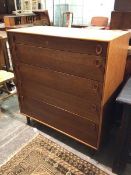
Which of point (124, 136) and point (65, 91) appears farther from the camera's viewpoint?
point (65, 91)

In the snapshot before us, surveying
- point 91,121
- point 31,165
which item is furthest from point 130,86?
point 31,165

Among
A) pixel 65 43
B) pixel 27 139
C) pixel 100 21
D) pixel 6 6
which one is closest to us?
pixel 65 43

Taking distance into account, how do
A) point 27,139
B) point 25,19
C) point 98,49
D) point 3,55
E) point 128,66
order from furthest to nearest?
point 25,19 < point 3,55 < point 27,139 < point 128,66 < point 98,49

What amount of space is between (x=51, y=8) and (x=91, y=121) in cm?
534

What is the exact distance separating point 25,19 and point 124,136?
9.26 ft

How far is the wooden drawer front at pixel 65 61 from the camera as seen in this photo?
1131 millimetres

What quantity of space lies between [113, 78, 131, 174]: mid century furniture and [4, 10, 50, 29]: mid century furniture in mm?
2274

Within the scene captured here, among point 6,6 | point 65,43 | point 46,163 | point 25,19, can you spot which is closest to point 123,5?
point 25,19

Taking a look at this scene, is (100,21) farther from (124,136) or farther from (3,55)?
(124,136)

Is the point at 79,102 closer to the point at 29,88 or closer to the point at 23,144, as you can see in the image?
the point at 29,88

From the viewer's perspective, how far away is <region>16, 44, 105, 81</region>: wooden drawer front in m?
1.13

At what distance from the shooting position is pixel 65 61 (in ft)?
4.11

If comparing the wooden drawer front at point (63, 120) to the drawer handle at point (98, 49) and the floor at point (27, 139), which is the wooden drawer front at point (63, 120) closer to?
the floor at point (27, 139)

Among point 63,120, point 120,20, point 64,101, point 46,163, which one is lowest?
point 46,163
